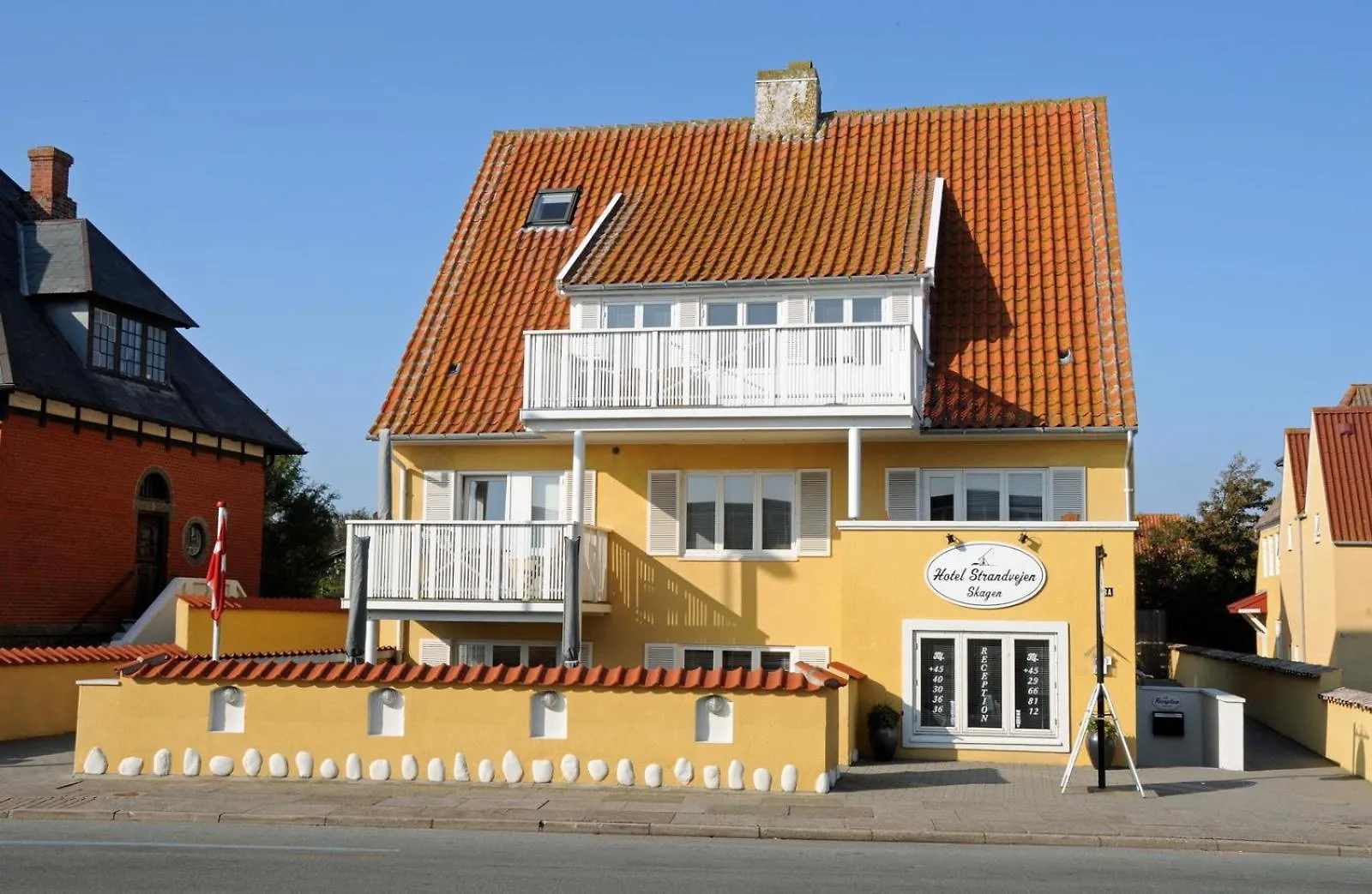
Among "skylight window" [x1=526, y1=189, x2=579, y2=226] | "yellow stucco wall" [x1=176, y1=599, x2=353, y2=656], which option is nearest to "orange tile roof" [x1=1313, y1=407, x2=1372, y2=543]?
"skylight window" [x1=526, y1=189, x2=579, y2=226]

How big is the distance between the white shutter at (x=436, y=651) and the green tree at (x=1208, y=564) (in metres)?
25.0

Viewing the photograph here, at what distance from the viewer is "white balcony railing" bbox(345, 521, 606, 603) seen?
21.2 metres

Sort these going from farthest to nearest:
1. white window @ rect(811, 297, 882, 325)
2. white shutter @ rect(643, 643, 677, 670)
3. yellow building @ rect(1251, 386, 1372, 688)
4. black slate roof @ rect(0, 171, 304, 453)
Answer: yellow building @ rect(1251, 386, 1372, 688)
black slate roof @ rect(0, 171, 304, 453)
white window @ rect(811, 297, 882, 325)
white shutter @ rect(643, 643, 677, 670)

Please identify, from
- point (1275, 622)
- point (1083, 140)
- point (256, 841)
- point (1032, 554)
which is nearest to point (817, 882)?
point (256, 841)

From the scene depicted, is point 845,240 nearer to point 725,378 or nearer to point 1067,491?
point 725,378

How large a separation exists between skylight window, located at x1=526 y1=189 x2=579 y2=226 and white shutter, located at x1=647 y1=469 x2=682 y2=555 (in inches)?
251

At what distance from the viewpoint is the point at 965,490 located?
2167 centimetres

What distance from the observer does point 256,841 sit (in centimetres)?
1270

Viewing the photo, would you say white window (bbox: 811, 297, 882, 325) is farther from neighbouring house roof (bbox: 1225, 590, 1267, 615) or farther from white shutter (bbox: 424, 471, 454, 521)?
neighbouring house roof (bbox: 1225, 590, 1267, 615)

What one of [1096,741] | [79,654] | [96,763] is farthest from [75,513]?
[1096,741]

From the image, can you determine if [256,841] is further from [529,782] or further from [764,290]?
[764,290]

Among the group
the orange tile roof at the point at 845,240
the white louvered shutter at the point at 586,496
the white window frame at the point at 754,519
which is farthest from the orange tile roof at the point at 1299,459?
the white louvered shutter at the point at 586,496

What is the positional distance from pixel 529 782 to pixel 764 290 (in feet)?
31.1

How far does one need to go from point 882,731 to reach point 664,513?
5.53 m
